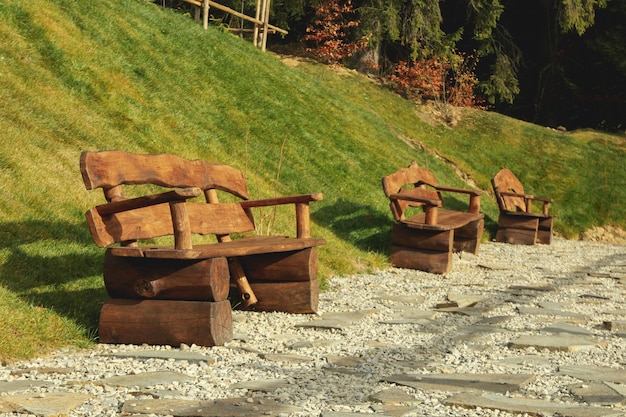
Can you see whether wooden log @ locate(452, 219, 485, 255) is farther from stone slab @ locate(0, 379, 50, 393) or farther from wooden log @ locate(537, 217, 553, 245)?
stone slab @ locate(0, 379, 50, 393)

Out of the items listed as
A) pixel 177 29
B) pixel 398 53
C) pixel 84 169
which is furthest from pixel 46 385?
pixel 398 53

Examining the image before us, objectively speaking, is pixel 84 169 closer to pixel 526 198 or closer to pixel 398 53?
pixel 526 198

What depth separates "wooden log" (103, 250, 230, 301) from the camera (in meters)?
5.61

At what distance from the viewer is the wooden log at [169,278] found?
5.61 metres

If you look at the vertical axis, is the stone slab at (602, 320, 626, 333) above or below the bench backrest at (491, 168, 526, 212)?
below

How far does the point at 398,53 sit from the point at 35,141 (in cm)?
1773

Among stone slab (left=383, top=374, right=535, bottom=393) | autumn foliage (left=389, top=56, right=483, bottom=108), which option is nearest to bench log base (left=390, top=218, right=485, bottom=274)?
stone slab (left=383, top=374, right=535, bottom=393)

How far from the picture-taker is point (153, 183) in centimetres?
624

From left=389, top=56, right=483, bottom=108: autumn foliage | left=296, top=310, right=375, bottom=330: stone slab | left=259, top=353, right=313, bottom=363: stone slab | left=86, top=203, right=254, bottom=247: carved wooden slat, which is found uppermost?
left=389, top=56, right=483, bottom=108: autumn foliage

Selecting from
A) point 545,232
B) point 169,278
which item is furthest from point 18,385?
point 545,232

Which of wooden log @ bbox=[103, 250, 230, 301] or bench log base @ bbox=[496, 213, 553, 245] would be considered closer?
wooden log @ bbox=[103, 250, 230, 301]

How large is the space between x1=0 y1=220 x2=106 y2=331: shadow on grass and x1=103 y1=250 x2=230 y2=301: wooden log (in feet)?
1.49

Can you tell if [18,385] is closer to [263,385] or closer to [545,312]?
[263,385]

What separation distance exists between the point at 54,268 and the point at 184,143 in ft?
14.7
